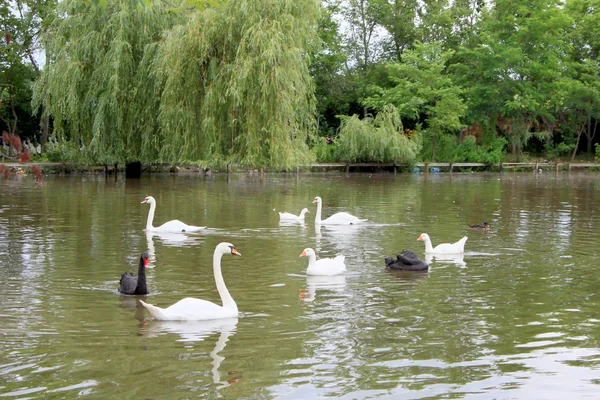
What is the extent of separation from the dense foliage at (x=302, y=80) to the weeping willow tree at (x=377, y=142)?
0.11 m

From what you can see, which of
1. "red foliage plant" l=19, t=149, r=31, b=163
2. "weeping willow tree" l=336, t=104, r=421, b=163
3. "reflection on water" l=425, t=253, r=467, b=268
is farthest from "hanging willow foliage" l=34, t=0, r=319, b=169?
"red foliage plant" l=19, t=149, r=31, b=163

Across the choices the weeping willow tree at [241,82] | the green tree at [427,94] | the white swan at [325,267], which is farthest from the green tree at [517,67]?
the white swan at [325,267]

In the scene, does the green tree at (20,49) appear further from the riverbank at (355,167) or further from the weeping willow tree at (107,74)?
the weeping willow tree at (107,74)

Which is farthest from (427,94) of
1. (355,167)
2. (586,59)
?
(586,59)

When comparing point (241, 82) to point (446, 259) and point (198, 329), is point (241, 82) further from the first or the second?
point (198, 329)

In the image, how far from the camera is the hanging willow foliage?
2912 centimetres

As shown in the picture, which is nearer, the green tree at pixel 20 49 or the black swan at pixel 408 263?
the black swan at pixel 408 263

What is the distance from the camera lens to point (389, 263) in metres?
12.8

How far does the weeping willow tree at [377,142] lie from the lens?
47875mm

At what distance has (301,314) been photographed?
9578 millimetres

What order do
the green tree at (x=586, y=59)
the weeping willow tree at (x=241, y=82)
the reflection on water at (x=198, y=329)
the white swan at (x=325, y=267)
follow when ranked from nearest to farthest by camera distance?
1. the reflection on water at (x=198, y=329)
2. the white swan at (x=325, y=267)
3. the weeping willow tree at (x=241, y=82)
4. the green tree at (x=586, y=59)

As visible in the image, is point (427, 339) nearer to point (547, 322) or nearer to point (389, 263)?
point (547, 322)

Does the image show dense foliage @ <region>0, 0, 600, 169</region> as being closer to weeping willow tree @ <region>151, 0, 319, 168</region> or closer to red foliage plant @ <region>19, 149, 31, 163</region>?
weeping willow tree @ <region>151, 0, 319, 168</region>

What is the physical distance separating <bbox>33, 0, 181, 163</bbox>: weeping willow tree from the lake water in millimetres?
14010
